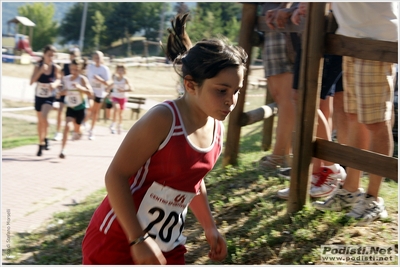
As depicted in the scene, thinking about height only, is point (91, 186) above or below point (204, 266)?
below

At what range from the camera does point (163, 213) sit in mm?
2852

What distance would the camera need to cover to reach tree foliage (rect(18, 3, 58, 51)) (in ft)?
240

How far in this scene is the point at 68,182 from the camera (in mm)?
8383

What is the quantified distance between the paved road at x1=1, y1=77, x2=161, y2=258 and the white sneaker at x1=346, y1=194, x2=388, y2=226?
3.20 meters

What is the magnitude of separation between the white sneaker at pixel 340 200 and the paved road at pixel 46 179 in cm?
296

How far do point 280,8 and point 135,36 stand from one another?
6733 cm

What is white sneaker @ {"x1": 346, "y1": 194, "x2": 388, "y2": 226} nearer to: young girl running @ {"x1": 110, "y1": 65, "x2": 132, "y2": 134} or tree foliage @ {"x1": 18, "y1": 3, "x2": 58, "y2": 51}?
young girl running @ {"x1": 110, "y1": 65, "x2": 132, "y2": 134}

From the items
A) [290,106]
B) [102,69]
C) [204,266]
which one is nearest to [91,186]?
[290,106]

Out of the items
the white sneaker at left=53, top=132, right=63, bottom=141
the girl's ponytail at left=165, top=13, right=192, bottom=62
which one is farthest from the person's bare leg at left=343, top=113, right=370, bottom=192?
the white sneaker at left=53, top=132, right=63, bottom=141

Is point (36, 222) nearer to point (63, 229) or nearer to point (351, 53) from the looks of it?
point (63, 229)

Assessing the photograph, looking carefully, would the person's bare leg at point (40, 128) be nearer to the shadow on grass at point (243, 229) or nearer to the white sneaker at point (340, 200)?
the shadow on grass at point (243, 229)

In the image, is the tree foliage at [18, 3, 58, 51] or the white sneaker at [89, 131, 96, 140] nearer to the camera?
the white sneaker at [89, 131, 96, 140]

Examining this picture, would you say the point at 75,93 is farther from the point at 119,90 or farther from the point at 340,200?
the point at 340,200

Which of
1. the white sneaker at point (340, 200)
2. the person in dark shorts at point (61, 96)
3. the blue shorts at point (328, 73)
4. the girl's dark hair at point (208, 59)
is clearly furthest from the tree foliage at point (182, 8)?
the person in dark shorts at point (61, 96)
